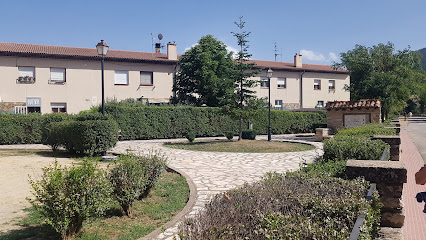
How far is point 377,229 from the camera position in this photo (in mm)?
2855

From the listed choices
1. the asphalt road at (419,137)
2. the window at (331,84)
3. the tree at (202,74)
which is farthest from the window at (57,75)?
the window at (331,84)

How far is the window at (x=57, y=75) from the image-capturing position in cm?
2402

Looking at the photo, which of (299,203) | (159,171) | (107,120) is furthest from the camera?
(107,120)

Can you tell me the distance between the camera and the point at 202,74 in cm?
2641

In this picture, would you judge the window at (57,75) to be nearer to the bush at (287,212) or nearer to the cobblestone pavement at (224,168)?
the cobblestone pavement at (224,168)

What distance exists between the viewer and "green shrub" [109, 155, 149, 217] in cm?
473

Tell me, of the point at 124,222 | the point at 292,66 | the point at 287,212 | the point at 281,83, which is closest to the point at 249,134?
the point at 124,222

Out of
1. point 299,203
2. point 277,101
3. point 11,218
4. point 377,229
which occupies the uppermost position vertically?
point 277,101

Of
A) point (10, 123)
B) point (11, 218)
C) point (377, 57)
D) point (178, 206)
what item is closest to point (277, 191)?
point (178, 206)

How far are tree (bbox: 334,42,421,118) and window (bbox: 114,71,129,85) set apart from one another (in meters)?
17.9

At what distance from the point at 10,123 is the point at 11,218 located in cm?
1507

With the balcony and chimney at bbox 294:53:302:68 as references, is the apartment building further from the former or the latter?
chimney at bbox 294:53:302:68

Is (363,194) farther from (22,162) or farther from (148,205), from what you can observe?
(22,162)

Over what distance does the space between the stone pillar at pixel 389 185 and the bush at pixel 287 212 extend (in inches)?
9.0
